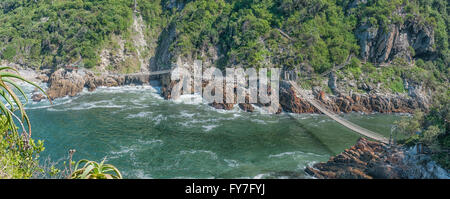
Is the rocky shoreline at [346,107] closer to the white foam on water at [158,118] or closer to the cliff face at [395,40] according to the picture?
the white foam on water at [158,118]

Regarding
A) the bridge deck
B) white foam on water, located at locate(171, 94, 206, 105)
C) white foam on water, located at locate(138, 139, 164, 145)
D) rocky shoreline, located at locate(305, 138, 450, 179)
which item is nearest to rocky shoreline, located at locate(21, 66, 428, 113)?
the bridge deck

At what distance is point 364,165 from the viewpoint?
14688 millimetres

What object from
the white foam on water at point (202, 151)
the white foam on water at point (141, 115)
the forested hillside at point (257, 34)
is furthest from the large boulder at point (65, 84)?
the white foam on water at point (202, 151)

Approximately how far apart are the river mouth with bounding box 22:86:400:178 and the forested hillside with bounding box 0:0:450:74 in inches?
295

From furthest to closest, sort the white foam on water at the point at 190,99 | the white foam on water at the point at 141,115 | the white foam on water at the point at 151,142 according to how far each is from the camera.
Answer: the white foam on water at the point at 190,99 → the white foam on water at the point at 141,115 → the white foam on water at the point at 151,142

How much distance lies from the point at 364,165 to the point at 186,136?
11.4m

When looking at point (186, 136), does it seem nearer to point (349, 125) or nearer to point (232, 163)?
point (232, 163)

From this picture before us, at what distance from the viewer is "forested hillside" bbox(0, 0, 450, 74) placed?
30.7 meters

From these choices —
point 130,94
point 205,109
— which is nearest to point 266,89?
point 205,109

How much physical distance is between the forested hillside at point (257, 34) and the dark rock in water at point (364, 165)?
48.4 feet

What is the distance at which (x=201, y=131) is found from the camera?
848 inches

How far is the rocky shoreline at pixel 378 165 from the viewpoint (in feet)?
42.7

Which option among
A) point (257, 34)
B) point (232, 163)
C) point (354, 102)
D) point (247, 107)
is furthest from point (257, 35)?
point (232, 163)

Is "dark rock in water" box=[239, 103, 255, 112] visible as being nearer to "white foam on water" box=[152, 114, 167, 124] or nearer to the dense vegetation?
the dense vegetation
